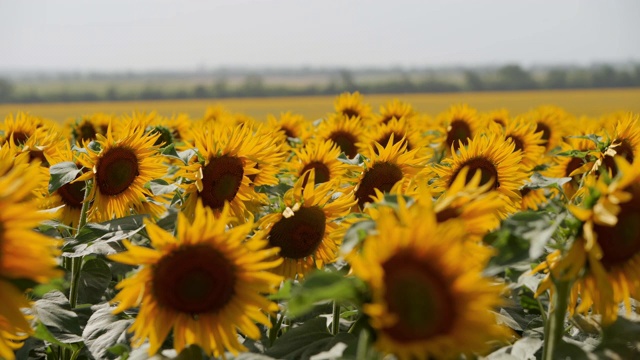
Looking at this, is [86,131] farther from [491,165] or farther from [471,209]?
[471,209]

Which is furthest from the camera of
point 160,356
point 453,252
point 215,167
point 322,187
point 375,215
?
point 215,167

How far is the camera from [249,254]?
7.30ft

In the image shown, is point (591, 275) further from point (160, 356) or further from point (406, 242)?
point (160, 356)

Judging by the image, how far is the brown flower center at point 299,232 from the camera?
10.2ft

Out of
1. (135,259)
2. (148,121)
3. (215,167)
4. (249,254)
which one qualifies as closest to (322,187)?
(215,167)

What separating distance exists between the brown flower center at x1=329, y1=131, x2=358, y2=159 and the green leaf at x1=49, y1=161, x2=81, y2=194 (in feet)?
10.7

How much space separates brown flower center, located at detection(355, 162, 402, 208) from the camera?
385 cm

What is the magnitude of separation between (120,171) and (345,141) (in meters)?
3.04

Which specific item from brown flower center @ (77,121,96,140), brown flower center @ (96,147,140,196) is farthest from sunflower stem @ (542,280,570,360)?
brown flower center @ (77,121,96,140)

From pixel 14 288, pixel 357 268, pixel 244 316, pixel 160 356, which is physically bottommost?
pixel 160 356

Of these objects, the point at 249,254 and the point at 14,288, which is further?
the point at 249,254

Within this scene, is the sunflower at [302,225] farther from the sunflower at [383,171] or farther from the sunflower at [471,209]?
the sunflower at [471,209]

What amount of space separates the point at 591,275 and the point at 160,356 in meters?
1.37

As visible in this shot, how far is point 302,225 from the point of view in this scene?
314cm
